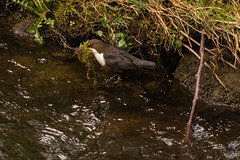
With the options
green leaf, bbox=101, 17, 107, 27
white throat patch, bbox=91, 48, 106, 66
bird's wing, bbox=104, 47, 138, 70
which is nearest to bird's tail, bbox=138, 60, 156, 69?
bird's wing, bbox=104, 47, 138, 70

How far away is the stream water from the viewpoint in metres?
3.37

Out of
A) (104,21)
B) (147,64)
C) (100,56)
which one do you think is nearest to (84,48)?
(100,56)

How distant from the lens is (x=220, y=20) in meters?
4.24

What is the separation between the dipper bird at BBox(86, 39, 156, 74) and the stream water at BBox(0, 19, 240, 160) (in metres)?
0.26

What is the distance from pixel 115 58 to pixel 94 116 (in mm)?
934

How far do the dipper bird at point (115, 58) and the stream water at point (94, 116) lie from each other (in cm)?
26

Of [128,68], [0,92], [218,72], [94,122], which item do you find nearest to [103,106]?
[94,122]

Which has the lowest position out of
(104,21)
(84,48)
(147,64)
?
(147,64)

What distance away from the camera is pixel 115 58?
180 inches

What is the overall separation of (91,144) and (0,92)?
4.46ft

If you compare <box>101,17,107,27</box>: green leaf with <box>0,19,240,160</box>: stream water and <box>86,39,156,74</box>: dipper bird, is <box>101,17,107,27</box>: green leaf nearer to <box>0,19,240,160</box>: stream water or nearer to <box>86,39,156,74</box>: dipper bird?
<box>86,39,156,74</box>: dipper bird

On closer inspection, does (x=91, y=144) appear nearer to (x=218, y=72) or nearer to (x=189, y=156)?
(x=189, y=156)

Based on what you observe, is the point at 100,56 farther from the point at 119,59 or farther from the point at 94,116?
the point at 94,116

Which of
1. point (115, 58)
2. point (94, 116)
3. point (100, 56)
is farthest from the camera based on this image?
point (100, 56)
